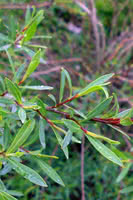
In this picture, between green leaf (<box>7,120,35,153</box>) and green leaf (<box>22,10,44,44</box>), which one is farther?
green leaf (<box>22,10,44,44</box>)

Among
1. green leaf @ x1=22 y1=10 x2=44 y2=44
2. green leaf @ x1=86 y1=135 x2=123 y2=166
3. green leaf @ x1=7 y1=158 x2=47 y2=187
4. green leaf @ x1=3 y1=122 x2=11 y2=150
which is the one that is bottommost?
green leaf @ x1=7 y1=158 x2=47 y2=187

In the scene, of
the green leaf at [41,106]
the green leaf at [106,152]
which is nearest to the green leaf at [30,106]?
the green leaf at [41,106]

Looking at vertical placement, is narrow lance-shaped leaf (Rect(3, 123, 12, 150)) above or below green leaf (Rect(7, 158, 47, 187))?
above

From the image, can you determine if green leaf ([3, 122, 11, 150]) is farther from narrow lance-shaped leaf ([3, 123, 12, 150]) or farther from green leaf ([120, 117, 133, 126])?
green leaf ([120, 117, 133, 126])

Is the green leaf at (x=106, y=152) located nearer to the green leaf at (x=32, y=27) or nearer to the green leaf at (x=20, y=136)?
the green leaf at (x=20, y=136)

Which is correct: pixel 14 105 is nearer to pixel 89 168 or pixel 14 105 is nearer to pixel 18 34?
pixel 18 34

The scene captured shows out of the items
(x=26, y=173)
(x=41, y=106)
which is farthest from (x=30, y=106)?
(x=26, y=173)

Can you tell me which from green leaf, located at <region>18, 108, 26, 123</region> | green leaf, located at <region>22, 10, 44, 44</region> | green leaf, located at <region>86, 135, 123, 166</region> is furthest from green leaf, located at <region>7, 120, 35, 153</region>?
green leaf, located at <region>22, 10, 44, 44</region>

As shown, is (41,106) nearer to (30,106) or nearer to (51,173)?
(30,106)

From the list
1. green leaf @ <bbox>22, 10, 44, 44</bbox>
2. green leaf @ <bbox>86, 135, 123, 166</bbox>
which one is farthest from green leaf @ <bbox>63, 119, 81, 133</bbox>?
green leaf @ <bbox>22, 10, 44, 44</bbox>
